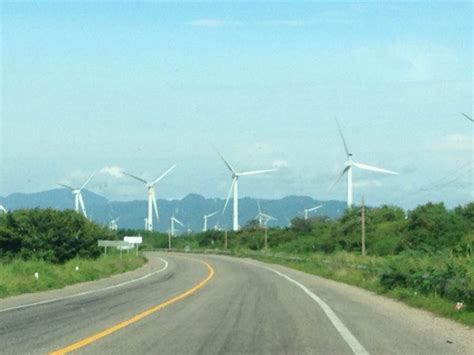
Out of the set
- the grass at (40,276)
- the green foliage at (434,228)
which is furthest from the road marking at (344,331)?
the green foliage at (434,228)

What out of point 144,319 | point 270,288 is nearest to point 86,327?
point 144,319

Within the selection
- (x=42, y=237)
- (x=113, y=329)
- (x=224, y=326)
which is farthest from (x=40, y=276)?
(x=42, y=237)

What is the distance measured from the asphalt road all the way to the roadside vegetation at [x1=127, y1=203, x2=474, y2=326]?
3.52 ft

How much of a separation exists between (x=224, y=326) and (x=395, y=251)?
4441 centimetres

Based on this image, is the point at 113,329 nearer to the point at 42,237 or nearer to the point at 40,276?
the point at 40,276

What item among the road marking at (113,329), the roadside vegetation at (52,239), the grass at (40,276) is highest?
the roadside vegetation at (52,239)

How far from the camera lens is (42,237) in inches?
2286

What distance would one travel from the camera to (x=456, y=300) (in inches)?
774

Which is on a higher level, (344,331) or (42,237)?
(42,237)

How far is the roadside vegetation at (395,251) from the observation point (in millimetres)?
21094

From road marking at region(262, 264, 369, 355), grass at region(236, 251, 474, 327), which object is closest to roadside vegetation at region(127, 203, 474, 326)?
grass at region(236, 251, 474, 327)

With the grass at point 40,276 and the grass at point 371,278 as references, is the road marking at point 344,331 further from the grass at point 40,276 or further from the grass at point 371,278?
the grass at point 40,276

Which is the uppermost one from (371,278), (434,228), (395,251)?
(434,228)

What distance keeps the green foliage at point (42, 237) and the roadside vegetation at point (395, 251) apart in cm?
1570
